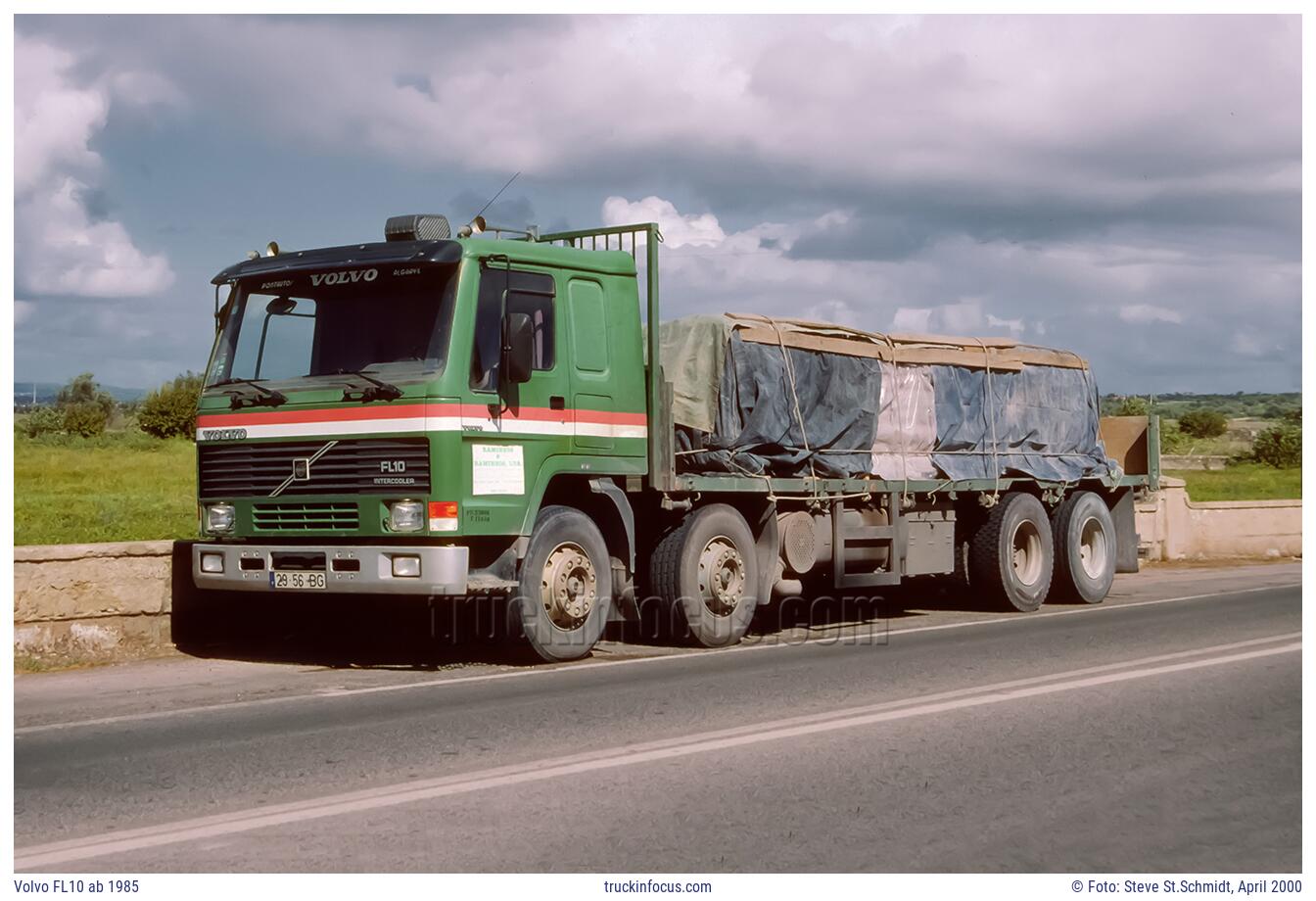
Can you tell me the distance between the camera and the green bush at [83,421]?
67562 millimetres

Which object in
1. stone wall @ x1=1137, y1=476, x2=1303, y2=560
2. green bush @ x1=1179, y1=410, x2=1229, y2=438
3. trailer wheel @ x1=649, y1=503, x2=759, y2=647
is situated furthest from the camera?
green bush @ x1=1179, y1=410, x2=1229, y2=438

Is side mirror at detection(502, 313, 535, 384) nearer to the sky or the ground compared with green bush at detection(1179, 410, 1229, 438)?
nearer to the ground

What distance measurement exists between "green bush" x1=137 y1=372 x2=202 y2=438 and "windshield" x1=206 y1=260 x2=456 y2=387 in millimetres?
55723

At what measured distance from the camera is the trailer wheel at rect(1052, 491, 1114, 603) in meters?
17.8

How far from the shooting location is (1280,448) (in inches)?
2879

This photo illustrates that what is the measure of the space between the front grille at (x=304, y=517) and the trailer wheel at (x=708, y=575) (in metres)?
2.82

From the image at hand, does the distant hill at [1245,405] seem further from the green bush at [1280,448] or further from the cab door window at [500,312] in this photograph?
the cab door window at [500,312]

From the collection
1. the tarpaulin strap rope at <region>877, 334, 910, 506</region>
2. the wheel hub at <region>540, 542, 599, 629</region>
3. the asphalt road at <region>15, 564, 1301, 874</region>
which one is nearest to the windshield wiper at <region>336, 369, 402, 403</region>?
the wheel hub at <region>540, 542, 599, 629</region>

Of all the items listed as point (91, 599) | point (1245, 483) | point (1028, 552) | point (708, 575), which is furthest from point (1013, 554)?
point (1245, 483)

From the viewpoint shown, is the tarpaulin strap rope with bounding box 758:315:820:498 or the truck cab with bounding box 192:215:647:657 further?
the tarpaulin strap rope with bounding box 758:315:820:498

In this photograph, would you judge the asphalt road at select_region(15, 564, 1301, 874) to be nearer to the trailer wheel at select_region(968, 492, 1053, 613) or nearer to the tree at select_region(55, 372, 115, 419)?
the trailer wheel at select_region(968, 492, 1053, 613)

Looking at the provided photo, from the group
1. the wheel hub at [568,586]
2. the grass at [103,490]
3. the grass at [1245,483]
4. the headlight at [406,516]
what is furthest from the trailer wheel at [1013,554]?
the grass at [1245,483]

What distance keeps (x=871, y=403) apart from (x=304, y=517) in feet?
19.3

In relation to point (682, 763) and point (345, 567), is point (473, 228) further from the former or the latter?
point (682, 763)
